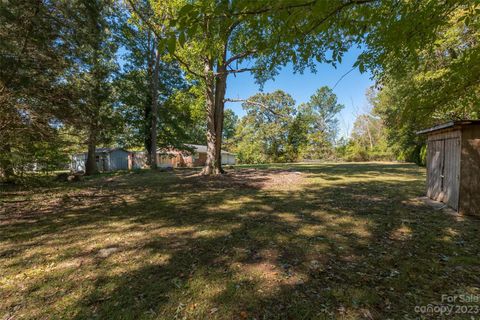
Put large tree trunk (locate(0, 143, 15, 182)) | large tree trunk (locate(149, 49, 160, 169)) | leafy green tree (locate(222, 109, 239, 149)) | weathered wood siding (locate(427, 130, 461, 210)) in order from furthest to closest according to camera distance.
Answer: leafy green tree (locate(222, 109, 239, 149)), large tree trunk (locate(149, 49, 160, 169)), weathered wood siding (locate(427, 130, 461, 210)), large tree trunk (locate(0, 143, 15, 182))

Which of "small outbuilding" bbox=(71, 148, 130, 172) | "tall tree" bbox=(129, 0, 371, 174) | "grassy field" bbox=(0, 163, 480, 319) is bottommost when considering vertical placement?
"grassy field" bbox=(0, 163, 480, 319)

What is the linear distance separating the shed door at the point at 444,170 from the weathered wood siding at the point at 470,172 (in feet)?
0.45

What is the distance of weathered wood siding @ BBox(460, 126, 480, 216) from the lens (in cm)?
482

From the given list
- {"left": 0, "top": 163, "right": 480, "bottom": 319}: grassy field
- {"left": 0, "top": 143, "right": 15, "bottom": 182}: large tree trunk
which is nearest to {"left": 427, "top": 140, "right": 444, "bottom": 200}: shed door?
{"left": 0, "top": 163, "right": 480, "bottom": 319}: grassy field

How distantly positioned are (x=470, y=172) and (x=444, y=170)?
0.94 meters

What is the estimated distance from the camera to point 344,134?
44.3 m

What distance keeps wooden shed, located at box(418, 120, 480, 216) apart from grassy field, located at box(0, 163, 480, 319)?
0.53 m

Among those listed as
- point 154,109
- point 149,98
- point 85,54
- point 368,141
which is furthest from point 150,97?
point 368,141

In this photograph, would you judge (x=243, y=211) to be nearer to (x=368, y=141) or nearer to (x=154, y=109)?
(x=154, y=109)

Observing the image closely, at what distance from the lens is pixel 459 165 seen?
5039 millimetres

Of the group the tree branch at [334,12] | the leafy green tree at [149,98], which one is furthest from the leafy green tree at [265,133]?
the tree branch at [334,12]

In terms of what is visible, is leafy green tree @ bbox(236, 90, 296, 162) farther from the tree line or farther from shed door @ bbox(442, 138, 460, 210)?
shed door @ bbox(442, 138, 460, 210)

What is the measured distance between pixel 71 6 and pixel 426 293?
913 cm

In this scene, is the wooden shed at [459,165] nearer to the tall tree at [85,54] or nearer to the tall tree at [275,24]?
the tall tree at [275,24]
